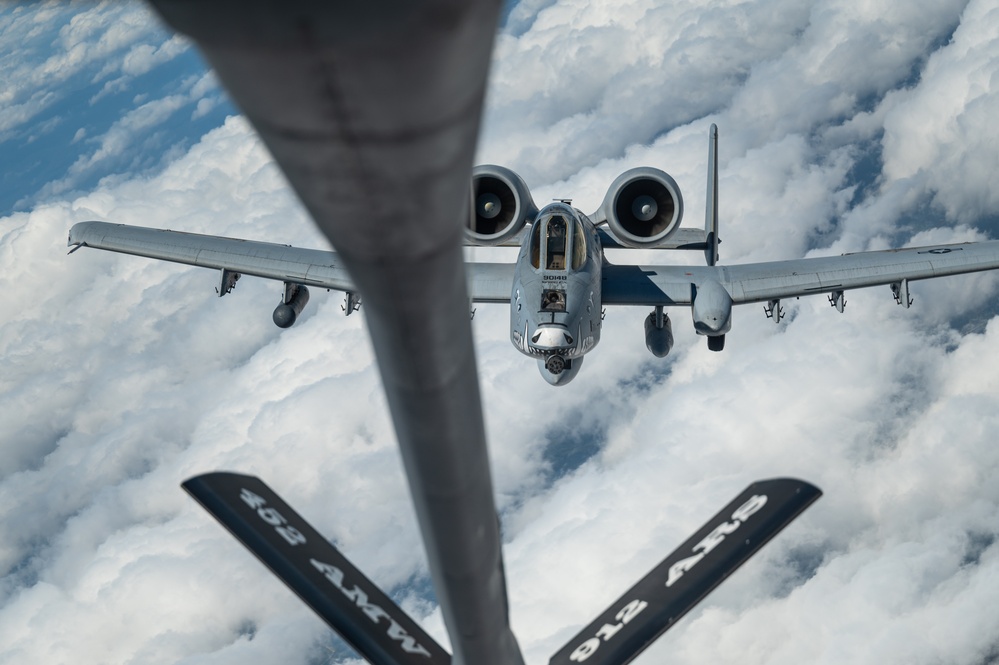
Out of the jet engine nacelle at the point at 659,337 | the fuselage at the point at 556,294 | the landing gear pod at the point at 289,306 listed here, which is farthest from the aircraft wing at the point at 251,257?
the jet engine nacelle at the point at 659,337

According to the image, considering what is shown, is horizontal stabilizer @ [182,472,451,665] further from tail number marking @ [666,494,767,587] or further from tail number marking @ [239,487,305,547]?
tail number marking @ [666,494,767,587]

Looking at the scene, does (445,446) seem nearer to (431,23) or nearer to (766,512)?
(431,23)

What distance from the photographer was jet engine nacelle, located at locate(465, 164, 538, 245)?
25078mm

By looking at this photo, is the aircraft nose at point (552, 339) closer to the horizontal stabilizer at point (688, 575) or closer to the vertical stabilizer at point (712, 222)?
the vertical stabilizer at point (712, 222)

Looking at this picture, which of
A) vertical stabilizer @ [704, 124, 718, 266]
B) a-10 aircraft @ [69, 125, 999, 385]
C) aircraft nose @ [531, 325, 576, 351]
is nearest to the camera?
aircraft nose @ [531, 325, 576, 351]

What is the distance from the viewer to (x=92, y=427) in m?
190

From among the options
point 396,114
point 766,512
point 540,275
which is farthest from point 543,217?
point 396,114

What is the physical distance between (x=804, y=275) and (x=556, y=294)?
962cm

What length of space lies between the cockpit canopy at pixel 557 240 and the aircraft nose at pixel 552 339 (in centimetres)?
232

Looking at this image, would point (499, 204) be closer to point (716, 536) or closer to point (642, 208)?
point (642, 208)

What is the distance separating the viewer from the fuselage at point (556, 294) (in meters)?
22.3

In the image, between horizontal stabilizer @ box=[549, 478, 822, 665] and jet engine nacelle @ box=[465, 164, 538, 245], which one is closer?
horizontal stabilizer @ box=[549, 478, 822, 665]

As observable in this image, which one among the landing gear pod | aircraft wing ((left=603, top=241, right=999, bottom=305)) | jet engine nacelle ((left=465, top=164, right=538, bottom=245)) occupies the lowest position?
the landing gear pod

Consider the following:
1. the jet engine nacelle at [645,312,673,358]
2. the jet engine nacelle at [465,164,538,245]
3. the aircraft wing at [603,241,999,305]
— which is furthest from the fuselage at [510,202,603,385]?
the jet engine nacelle at [645,312,673,358]
